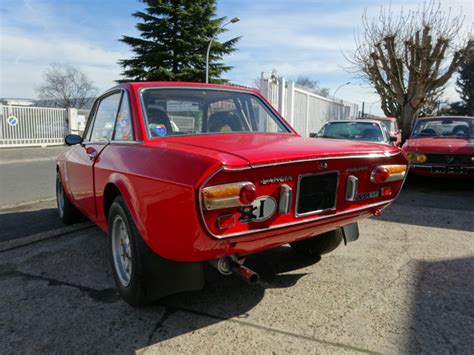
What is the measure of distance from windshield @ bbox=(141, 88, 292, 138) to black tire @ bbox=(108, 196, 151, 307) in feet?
2.05

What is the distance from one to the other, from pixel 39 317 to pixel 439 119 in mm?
8791

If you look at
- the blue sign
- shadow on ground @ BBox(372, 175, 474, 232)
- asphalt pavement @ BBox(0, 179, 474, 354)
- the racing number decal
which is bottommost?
asphalt pavement @ BBox(0, 179, 474, 354)

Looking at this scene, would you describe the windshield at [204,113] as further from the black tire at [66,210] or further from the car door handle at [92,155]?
the black tire at [66,210]

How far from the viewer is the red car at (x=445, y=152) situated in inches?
263

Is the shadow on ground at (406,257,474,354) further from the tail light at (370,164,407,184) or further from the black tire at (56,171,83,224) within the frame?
the black tire at (56,171,83,224)

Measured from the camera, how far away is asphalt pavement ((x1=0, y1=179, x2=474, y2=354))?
2268mm

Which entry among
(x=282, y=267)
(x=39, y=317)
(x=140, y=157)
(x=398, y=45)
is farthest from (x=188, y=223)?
(x=398, y=45)

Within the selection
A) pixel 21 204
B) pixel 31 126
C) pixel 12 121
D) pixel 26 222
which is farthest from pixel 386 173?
pixel 31 126

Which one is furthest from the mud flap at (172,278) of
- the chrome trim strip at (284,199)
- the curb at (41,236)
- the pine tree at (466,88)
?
the pine tree at (466,88)

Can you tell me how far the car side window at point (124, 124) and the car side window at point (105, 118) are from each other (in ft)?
0.46

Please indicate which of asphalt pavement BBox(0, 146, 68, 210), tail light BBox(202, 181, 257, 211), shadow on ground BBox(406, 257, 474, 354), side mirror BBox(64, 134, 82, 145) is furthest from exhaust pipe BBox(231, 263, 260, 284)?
asphalt pavement BBox(0, 146, 68, 210)

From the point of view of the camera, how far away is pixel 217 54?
29328 millimetres

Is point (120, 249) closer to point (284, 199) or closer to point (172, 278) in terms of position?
point (172, 278)

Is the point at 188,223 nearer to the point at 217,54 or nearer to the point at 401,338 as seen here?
the point at 401,338
